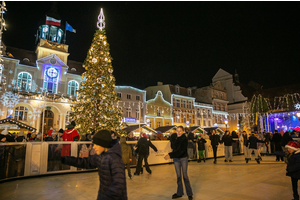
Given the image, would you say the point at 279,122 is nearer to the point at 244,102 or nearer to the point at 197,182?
the point at 244,102

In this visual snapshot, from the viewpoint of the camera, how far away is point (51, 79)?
84.8 feet

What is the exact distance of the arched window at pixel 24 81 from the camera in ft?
77.9

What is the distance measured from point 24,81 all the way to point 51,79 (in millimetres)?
2921

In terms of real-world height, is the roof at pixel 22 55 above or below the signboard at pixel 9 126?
above

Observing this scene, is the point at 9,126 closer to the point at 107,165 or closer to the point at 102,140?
the point at 102,140

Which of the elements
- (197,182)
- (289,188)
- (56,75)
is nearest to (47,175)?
(197,182)

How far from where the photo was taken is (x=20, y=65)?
24266mm

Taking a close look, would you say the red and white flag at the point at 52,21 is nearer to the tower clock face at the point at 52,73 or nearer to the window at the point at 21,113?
the tower clock face at the point at 52,73

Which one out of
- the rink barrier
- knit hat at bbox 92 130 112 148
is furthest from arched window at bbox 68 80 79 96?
knit hat at bbox 92 130 112 148

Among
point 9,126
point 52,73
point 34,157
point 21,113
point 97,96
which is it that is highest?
point 52,73

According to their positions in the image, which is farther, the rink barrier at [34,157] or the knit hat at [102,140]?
the rink barrier at [34,157]

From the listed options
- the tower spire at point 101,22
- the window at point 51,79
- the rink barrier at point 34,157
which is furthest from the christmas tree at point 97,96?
the window at point 51,79

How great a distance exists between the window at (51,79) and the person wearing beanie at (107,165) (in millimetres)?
25168

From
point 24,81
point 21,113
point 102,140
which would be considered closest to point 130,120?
point 21,113
